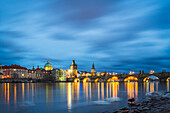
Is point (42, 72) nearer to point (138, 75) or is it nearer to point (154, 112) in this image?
point (138, 75)

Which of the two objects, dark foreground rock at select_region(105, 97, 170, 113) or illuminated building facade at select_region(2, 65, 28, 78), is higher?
dark foreground rock at select_region(105, 97, 170, 113)

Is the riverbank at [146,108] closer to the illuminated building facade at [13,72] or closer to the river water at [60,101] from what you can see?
A: the river water at [60,101]

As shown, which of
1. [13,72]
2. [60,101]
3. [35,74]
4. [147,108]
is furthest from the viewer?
[35,74]

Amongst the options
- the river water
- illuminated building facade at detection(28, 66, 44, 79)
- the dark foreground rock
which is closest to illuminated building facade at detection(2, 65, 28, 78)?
illuminated building facade at detection(28, 66, 44, 79)

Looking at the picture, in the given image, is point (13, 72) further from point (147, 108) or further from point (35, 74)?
point (147, 108)

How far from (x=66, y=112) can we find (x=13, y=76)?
133 meters

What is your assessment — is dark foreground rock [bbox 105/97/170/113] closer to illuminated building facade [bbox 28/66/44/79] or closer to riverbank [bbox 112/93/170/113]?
riverbank [bbox 112/93/170/113]

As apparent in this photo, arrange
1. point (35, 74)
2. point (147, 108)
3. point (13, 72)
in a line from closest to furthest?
point (147, 108), point (13, 72), point (35, 74)

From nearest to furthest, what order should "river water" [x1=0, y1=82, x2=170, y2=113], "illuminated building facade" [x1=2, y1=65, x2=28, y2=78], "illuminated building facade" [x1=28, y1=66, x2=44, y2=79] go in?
"river water" [x1=0, y1=82, x2=170, y2=113]
"illuminated building facade" [x1=2, y1=65, x2=28, y2=78]
"illuminated building facade" [x1=28, y1=66, x2=44, y2=79]

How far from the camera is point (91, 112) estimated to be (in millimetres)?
19922

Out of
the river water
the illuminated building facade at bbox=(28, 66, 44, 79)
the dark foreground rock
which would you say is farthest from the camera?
the illuminated building facade at bbox=(28, 66, 44, 79)

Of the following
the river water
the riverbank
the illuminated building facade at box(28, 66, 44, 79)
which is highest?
the riverbank

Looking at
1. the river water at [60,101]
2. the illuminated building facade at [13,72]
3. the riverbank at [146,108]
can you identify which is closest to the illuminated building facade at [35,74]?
the illuminated building facade at [13,72]

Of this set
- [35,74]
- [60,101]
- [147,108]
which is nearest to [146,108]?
[147,108]
